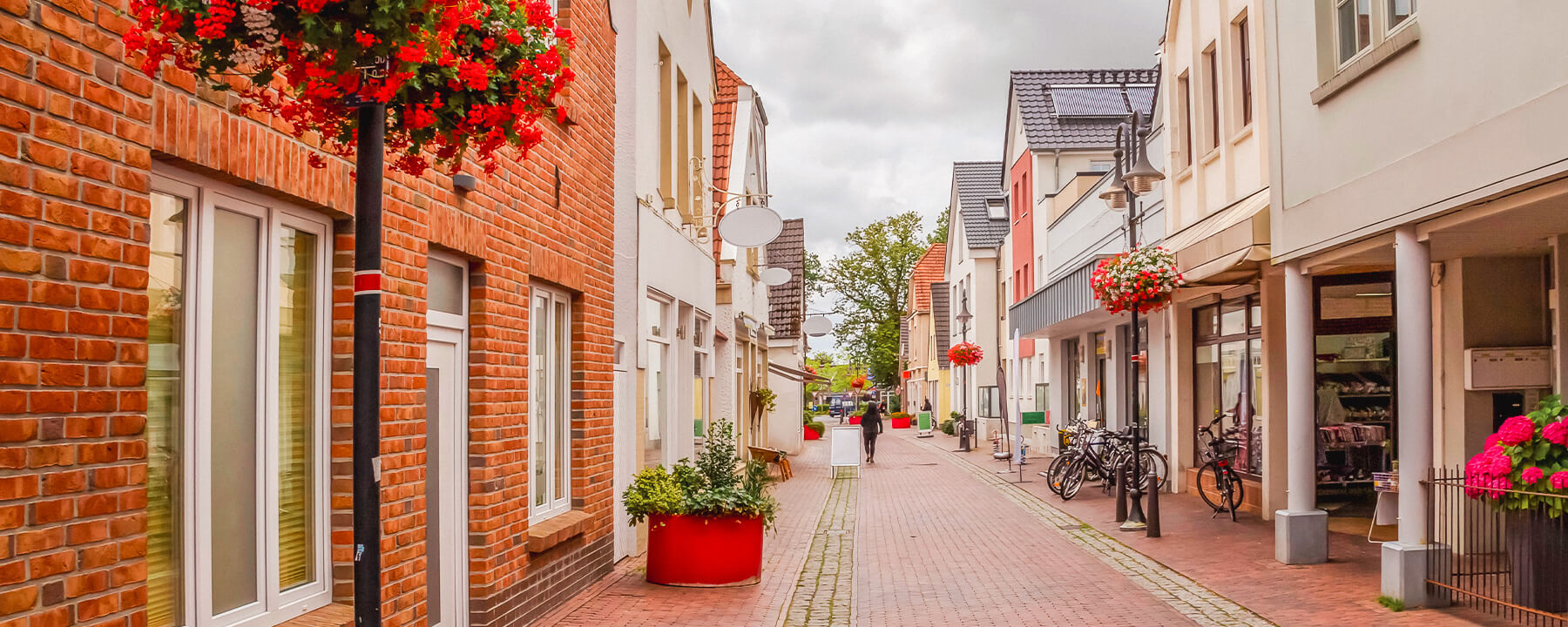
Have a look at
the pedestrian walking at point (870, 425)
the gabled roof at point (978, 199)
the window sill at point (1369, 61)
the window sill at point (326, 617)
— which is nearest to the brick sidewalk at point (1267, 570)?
the window sill at point (1369, 61)

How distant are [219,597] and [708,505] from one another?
5.62m

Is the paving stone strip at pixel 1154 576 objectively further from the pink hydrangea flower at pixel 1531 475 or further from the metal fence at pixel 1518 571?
the pink hydrangea flower at pixel 1531 475

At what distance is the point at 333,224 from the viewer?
552 centimetres

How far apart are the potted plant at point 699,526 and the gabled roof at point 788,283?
23.1m

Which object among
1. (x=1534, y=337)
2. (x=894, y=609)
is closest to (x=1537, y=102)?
(x=1534, y=337)

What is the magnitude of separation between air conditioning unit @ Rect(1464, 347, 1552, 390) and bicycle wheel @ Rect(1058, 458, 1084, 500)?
822cm

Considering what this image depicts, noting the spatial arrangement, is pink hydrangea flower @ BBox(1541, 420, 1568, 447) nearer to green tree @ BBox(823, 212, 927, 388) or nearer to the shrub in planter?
the shrub in planter

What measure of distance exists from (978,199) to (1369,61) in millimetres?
37515

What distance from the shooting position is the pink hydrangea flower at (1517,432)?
8242 mm

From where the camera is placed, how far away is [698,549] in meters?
10.2

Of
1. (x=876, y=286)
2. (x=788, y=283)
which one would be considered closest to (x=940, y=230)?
(x=876, y=286)

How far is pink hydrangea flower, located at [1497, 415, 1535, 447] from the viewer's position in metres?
8.24

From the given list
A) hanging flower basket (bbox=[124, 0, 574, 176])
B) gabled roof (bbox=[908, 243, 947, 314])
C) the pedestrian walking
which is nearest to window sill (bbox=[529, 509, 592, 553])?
hanging flower basket (bbox=[124, 0, 574, 176])

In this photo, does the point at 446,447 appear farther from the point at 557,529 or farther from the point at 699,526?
the point at 699,526
